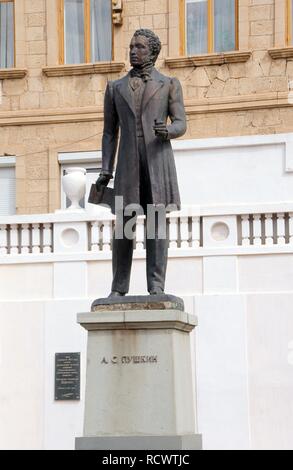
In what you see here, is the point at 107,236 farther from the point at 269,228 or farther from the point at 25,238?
the point at 269,228

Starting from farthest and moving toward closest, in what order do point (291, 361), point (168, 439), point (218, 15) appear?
point (218, 15) → point (291, 361) → point (168, 439)

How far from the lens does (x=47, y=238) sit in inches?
910

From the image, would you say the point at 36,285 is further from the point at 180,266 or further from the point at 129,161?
the point at 129,161

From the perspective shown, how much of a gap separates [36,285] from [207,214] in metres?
2.64

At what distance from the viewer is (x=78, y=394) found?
73.0 ft

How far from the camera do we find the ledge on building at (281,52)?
99.0 ft

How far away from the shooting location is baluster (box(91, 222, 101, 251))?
23.0 m

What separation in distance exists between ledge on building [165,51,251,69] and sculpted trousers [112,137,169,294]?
13438 millimetres

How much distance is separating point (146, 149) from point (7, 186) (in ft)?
47.5

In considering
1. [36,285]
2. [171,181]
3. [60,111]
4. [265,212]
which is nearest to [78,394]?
[36,285]

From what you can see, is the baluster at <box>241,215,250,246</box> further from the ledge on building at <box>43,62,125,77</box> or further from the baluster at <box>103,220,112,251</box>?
the ledge on building at <box>43,62,125,77</box>

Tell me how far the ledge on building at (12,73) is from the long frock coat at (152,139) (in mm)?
14257

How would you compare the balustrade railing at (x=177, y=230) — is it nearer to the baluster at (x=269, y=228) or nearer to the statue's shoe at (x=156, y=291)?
the baluster at (x=269, y=228)

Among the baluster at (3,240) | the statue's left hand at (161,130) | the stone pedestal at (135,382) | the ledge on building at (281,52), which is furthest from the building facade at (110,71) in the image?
the stone pedestal at (135,382)
